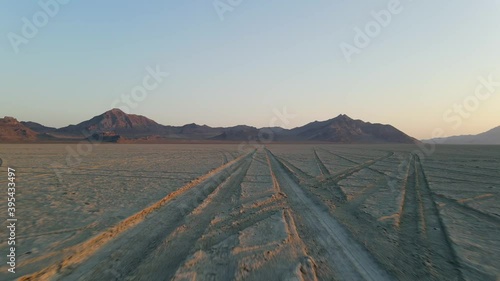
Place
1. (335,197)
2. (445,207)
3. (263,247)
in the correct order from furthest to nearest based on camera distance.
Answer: (335,197)
(445,207)
(263,247)

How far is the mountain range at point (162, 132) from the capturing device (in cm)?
10862

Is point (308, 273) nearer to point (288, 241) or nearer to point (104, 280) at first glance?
point (288, 241)

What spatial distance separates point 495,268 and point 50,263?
7.09m

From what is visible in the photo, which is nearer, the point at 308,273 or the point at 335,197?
the point at 308,273

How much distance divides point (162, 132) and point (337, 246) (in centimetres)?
17482

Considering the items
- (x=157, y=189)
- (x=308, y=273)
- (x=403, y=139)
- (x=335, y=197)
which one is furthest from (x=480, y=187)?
(x=403, y=139)

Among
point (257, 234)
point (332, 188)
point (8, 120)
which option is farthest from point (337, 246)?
point (8, 120)

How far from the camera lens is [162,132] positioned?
171m

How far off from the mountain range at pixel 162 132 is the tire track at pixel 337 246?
346 ft

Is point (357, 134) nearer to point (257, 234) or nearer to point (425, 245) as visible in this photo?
point (425, 245)

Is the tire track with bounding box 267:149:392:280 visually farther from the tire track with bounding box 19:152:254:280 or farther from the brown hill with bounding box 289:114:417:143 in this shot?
the brown hill with bounding box 289:114:417:143

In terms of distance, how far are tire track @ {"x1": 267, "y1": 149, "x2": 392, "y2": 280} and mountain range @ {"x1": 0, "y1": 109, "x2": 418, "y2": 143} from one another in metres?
106

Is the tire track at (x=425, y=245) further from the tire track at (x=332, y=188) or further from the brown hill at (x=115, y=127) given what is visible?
the brown hill at (x=115, y=127)

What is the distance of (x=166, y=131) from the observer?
177 m
